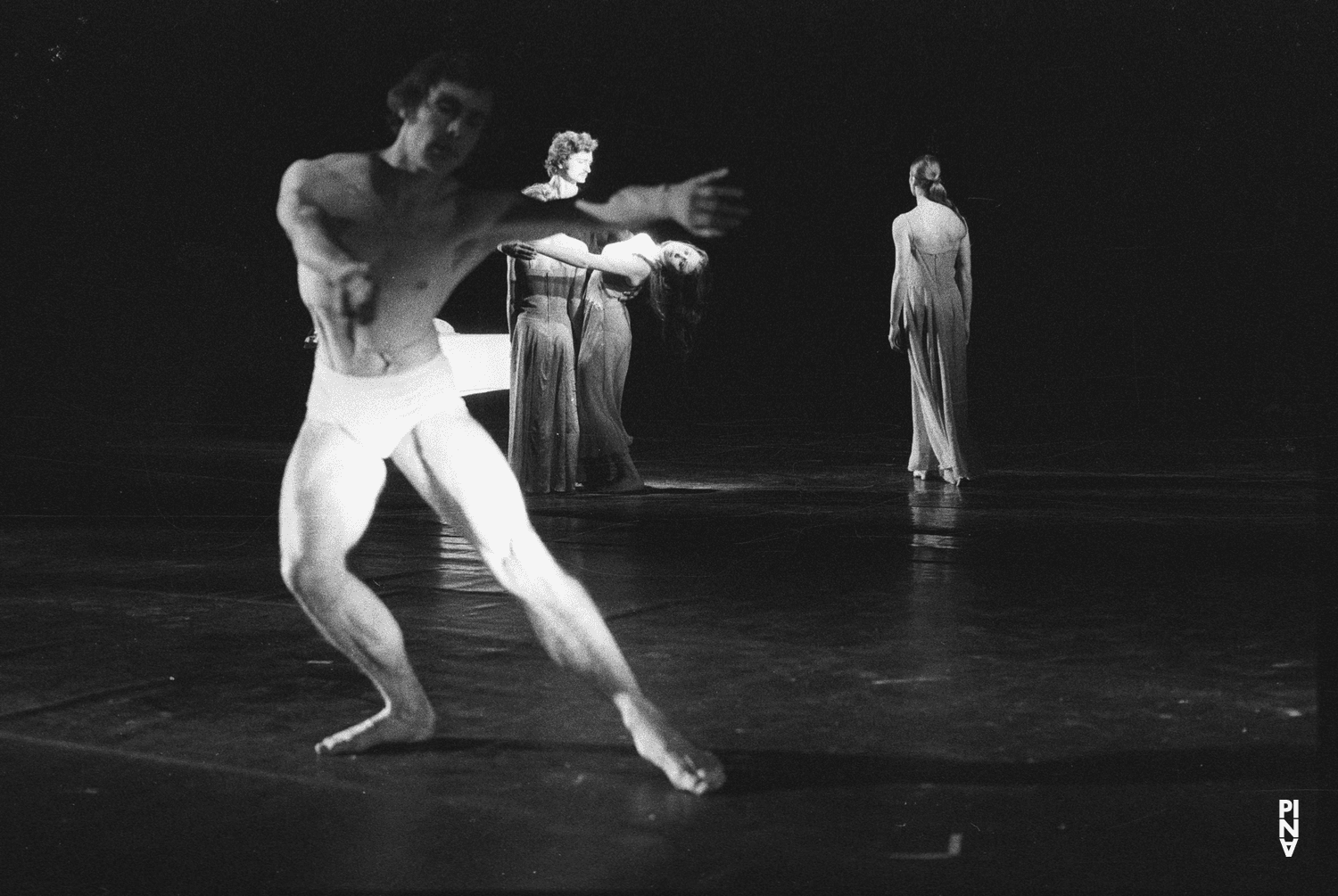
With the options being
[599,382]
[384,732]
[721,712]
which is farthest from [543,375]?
[384,732]

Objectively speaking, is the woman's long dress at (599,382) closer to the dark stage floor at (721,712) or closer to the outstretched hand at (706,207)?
the dark stage floor at (721,712)

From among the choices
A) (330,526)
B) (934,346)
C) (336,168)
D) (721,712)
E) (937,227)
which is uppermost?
(937,227)

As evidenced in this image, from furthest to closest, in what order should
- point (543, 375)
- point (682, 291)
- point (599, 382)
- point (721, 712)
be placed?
point (599, 382) → point (543, 375) → point (682, 291) → point (721, 712)

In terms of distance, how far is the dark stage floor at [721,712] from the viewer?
9.97ft

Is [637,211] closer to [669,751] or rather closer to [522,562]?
[522,562]

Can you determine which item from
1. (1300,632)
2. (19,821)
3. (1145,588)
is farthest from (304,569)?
(1145,588)

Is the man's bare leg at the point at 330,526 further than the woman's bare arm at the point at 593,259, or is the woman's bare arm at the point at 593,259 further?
the woman's bare arm at the point at 593,259

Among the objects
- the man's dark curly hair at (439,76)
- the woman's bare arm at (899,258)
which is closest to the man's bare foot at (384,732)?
the man's dark curly hair at (439,76)

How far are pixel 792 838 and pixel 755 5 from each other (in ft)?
47.1

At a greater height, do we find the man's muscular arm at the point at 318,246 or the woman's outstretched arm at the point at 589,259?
the woman's outstretched arm at the point at 589,259

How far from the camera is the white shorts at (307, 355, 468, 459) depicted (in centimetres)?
357

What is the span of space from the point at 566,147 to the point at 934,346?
3083 millimetres

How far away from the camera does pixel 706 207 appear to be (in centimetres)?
322

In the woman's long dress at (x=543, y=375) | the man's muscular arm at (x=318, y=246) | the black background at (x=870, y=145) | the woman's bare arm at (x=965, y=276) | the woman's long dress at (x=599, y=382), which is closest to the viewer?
the man's muscular arm at (x=318, y=246)
